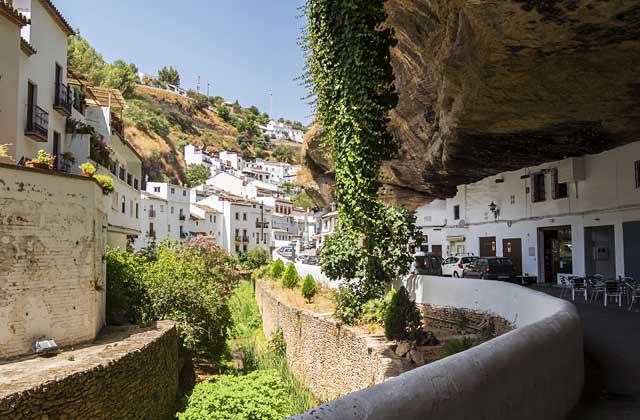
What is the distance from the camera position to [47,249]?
12.4 meters

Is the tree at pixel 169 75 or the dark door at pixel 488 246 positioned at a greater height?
the tree at pixel 169 75

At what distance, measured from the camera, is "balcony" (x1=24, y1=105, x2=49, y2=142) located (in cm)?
1720

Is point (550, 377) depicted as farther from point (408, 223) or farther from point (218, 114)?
point (218, 114)

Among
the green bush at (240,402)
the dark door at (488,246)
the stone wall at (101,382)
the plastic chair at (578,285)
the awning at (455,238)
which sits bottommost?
the green bush at (240,402)

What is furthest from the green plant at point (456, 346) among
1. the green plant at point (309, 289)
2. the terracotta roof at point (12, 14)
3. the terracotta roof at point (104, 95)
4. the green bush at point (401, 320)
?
the terracotta roof at point (104, 95)

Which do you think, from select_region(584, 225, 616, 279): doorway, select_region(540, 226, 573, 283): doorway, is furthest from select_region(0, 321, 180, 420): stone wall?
select_region(540, 226, 573, 283): doorway

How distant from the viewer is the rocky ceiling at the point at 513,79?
7.12 metres

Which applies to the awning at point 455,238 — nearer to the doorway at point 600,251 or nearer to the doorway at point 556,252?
the doorway at point 556,252

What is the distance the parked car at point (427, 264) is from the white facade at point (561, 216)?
195 inches

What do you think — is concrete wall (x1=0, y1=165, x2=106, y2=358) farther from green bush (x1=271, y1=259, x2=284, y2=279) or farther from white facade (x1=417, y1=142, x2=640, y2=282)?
green bush (x1=271, y1=259, x2=284, y2=279)

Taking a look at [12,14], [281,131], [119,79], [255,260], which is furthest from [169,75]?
[12,14]

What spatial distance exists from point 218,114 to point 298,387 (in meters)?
135

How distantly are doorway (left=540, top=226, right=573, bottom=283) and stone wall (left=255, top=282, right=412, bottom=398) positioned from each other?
1182 centimetres

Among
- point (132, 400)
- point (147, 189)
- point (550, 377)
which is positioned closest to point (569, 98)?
point (550, 377)
